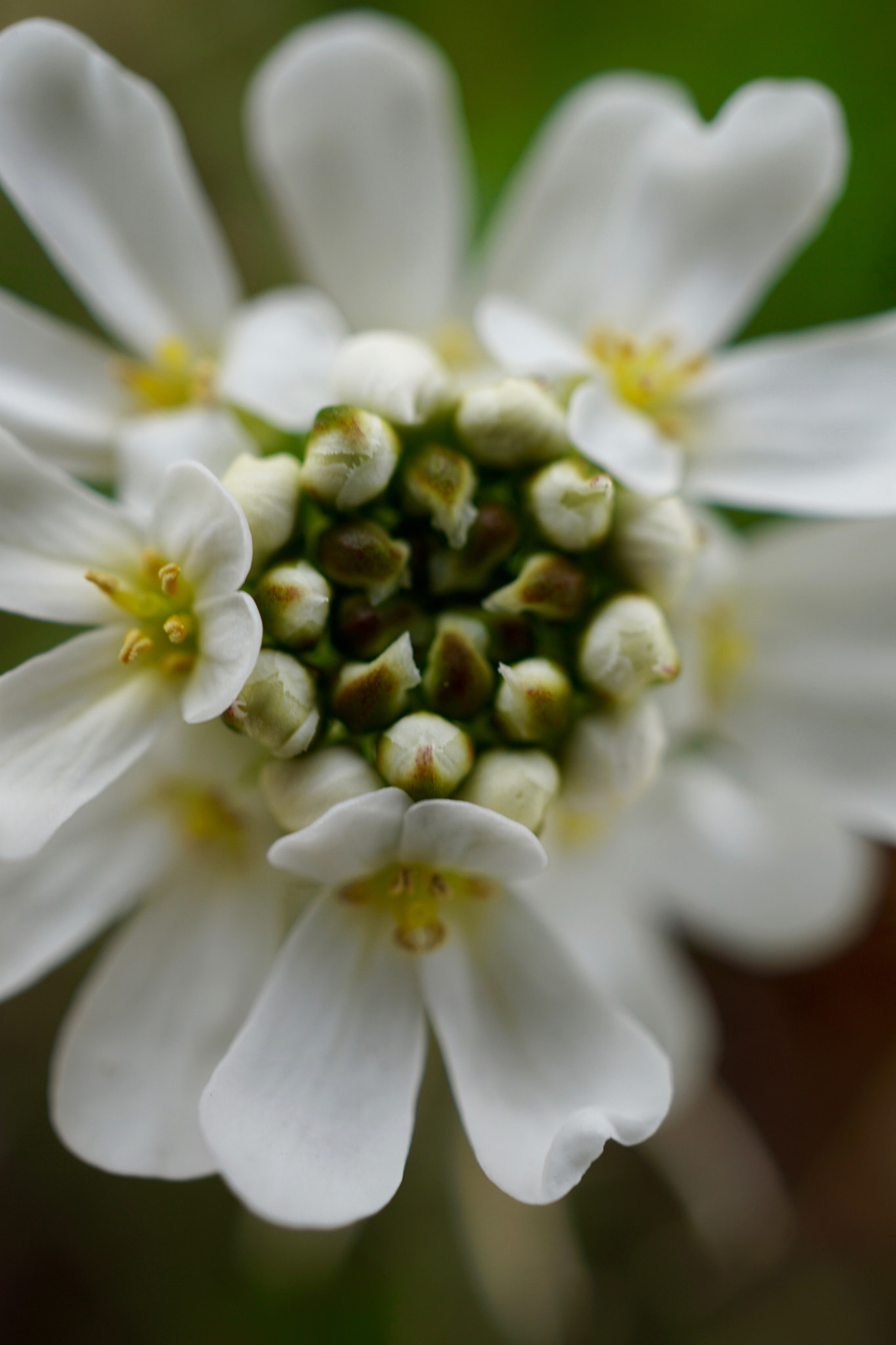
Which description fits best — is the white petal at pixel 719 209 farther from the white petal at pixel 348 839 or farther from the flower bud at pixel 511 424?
the white petal at pixel 348 839

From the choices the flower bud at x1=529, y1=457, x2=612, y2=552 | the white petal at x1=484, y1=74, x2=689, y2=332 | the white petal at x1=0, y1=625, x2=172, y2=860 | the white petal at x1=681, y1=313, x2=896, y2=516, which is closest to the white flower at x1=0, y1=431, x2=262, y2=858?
the white petal at x1=0, y1=625, x2=172, y2=860

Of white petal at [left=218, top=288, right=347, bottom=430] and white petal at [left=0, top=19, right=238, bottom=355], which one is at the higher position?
white petal at [left=0, top=19, right=238, bottom=355]

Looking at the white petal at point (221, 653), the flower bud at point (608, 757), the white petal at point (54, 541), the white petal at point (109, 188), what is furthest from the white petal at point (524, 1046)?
the white petal at point (109, 188)

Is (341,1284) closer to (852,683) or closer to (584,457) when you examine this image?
(852,683)

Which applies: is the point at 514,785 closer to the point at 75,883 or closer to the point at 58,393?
the point at 75,883

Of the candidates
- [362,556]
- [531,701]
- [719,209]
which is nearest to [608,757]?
[531,701]

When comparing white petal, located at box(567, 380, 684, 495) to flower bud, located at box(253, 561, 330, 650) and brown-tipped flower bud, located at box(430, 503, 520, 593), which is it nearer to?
brown-tipped flower bud, located at box(430, 503, 520, 593)
